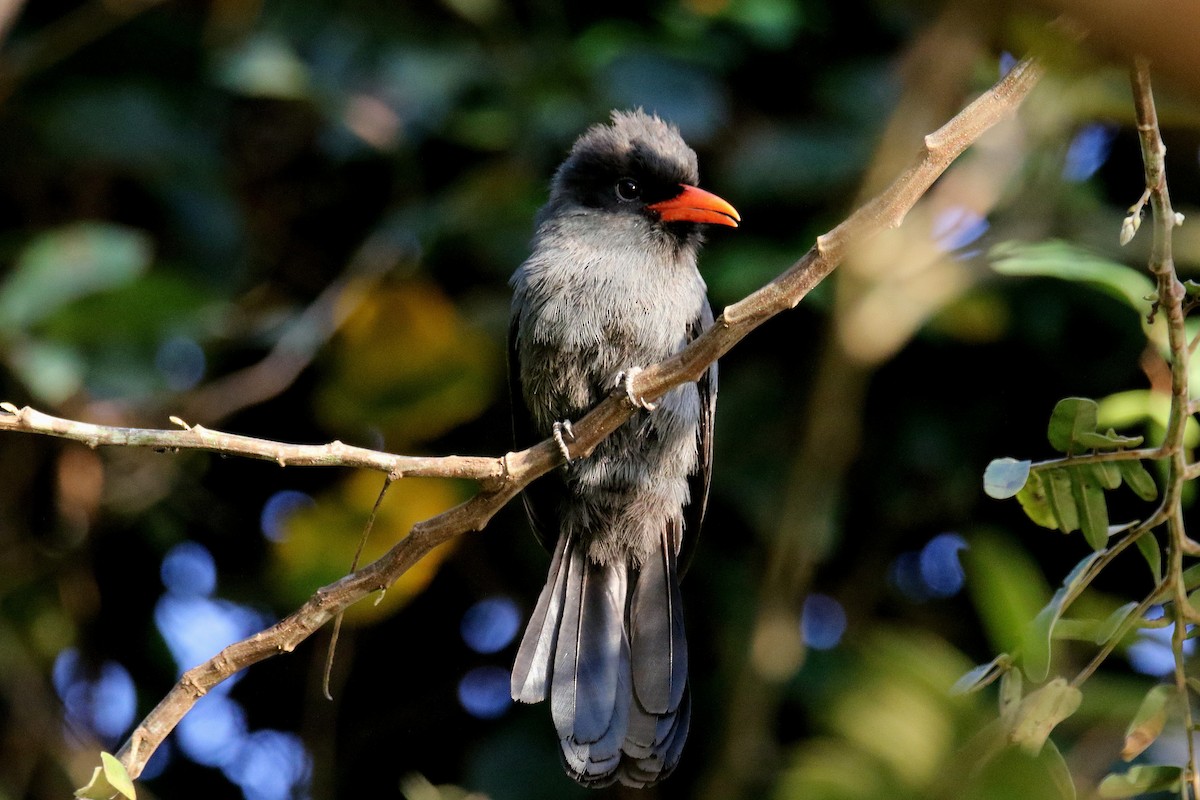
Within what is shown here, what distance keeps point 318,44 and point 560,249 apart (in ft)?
4.81

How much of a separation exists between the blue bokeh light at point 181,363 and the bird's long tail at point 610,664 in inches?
55.7

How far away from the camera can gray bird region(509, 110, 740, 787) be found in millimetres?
3244

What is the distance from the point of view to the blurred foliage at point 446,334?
380cm

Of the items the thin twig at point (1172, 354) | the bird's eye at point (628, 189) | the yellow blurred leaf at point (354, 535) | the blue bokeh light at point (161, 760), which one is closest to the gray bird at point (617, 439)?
the bird's eye at point (628, 189)

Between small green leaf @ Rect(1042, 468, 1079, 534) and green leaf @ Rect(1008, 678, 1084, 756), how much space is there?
15.2 inches

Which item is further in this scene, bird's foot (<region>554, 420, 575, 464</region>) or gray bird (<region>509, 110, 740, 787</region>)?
gray bird (<region>509, 110, 740, 787</region>)

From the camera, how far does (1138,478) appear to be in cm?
200

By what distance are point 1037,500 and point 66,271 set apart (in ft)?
9.97

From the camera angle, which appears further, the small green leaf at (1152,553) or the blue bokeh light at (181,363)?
the blue bokeh light at (181,363)

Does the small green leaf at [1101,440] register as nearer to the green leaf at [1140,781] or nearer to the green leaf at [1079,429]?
the green leaf at [1079,429]

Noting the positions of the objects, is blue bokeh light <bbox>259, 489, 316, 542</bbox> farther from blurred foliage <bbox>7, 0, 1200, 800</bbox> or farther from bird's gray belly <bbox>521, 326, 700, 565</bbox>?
bird's gray belly <bbox>521, 326, 700, 565</bbox>

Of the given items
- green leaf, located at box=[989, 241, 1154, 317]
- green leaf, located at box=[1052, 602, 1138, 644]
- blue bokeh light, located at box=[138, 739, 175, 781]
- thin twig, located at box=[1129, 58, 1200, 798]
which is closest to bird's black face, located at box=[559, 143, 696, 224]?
green leaf, located at box=[989, 241, 1154, 317]

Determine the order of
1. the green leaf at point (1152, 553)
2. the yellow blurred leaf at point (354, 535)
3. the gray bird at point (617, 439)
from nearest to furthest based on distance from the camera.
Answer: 1. the green leaf at point (1152, 553)
2. the gray bird at point (617, 439)
3. the yellow blurred leaf at point (354, 535)

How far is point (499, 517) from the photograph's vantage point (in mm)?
4473
